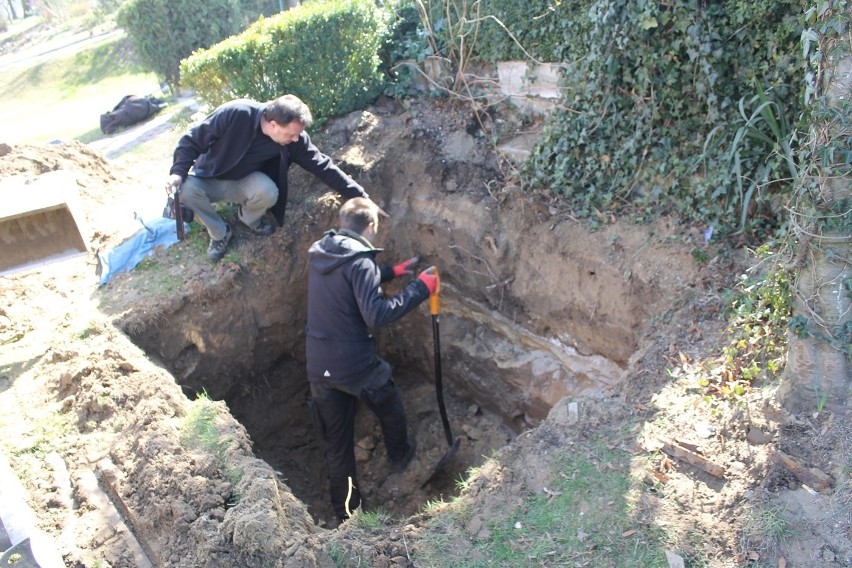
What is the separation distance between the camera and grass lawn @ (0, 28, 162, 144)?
40.8ft

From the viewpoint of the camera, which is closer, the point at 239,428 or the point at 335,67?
the point at 239,428

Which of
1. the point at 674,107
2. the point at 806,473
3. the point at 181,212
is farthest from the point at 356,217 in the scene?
the point at 806,473

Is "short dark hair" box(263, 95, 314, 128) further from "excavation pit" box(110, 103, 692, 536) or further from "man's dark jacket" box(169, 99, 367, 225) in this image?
"excavation pit" box(110, 103, 692, 536)

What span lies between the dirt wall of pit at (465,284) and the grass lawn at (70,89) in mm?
6956

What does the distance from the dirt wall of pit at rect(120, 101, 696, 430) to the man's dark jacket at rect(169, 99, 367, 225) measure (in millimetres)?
483

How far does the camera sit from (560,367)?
560 cm

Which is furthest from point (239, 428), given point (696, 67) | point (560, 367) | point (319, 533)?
point (696, 67)

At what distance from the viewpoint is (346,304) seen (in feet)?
15.5

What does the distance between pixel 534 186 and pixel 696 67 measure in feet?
5.13

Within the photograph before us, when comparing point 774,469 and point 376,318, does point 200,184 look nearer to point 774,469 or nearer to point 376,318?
point 376,318

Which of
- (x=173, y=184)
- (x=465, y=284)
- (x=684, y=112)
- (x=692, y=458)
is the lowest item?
(x=465, y=284)

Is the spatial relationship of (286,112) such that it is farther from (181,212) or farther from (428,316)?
(428,316)

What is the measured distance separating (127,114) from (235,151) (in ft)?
22.2

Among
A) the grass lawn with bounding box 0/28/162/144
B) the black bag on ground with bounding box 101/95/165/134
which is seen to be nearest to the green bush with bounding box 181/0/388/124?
the black bag on ground with bounding box 101/95/165/134
